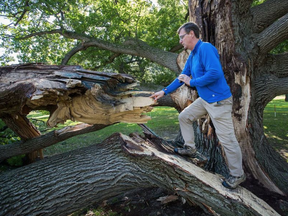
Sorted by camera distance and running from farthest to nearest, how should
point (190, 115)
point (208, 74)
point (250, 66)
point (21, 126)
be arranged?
point (21, 126) → point (250, 66) → point (190, 115) → point (208, 74)

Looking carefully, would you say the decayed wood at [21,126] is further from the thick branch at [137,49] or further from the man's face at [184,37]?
the thick branch at [137,49]

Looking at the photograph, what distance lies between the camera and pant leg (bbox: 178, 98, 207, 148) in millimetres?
2920

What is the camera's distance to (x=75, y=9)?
8102 mm

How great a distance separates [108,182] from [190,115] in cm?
154

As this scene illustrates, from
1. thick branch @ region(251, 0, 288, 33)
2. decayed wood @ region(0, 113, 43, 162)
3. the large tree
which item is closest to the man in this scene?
the large tree

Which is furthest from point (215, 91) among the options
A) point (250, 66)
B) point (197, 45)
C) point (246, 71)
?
point (250, 66)

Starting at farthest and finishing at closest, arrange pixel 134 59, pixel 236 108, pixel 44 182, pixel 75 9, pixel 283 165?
pixel 134 59, pixel 75 9, pixel 283 165, pixel 236 108, pixel 44 182

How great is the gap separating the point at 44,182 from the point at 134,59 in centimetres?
1079

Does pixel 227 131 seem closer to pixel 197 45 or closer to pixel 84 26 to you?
pixel 197 45

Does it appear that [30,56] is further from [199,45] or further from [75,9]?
[199,45]

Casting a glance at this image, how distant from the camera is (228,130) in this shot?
261 cm

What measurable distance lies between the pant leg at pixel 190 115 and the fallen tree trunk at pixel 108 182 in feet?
1.79

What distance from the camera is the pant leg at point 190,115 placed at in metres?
2.92

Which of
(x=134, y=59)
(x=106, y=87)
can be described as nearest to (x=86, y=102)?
(x=106, y=87)
